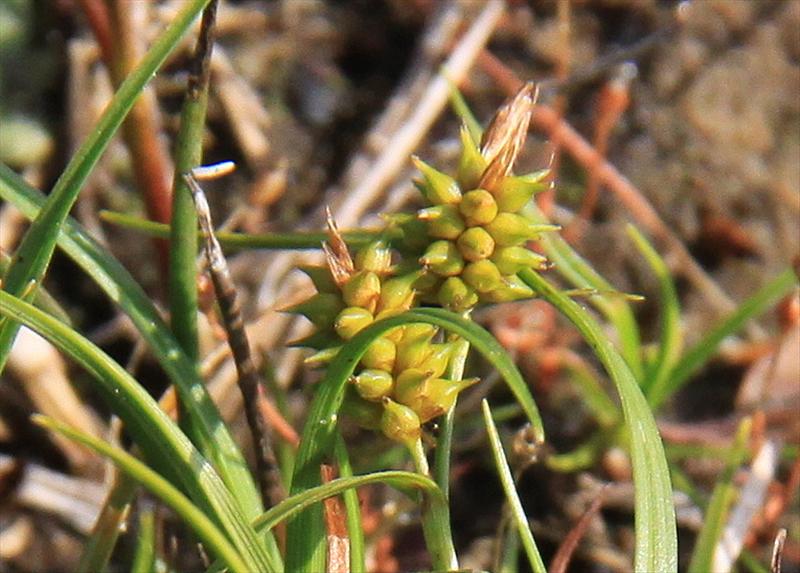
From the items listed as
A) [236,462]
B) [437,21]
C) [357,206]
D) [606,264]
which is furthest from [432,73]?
[236,462]

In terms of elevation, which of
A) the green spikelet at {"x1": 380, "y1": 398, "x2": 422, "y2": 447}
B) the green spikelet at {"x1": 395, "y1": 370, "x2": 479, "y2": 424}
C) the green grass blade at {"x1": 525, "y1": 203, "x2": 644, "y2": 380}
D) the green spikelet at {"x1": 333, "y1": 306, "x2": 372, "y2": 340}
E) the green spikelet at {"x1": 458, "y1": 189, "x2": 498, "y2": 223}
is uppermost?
the green grass blade at {"x1": 525, "y1": 203, "x2": 644, "y2": 380}

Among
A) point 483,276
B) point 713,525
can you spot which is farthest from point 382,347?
point 713,525

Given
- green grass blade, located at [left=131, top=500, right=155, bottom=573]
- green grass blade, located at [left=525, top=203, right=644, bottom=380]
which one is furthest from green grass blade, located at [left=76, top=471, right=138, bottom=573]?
green grass blade, located at [left=525, top=203, right=644, bottom=380]

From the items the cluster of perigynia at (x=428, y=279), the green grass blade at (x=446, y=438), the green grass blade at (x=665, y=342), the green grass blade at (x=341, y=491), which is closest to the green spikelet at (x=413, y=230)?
the cluster of perigynia at (x=428, y=279)

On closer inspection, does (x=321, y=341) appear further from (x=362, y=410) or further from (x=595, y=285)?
(x=595, y=285)

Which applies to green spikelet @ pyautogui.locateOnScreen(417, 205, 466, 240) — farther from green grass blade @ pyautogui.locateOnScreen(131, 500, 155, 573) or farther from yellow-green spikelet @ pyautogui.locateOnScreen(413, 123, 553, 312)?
green grass blade @ pyautogui.locateOnScreen(131, 500, 155, 573)
